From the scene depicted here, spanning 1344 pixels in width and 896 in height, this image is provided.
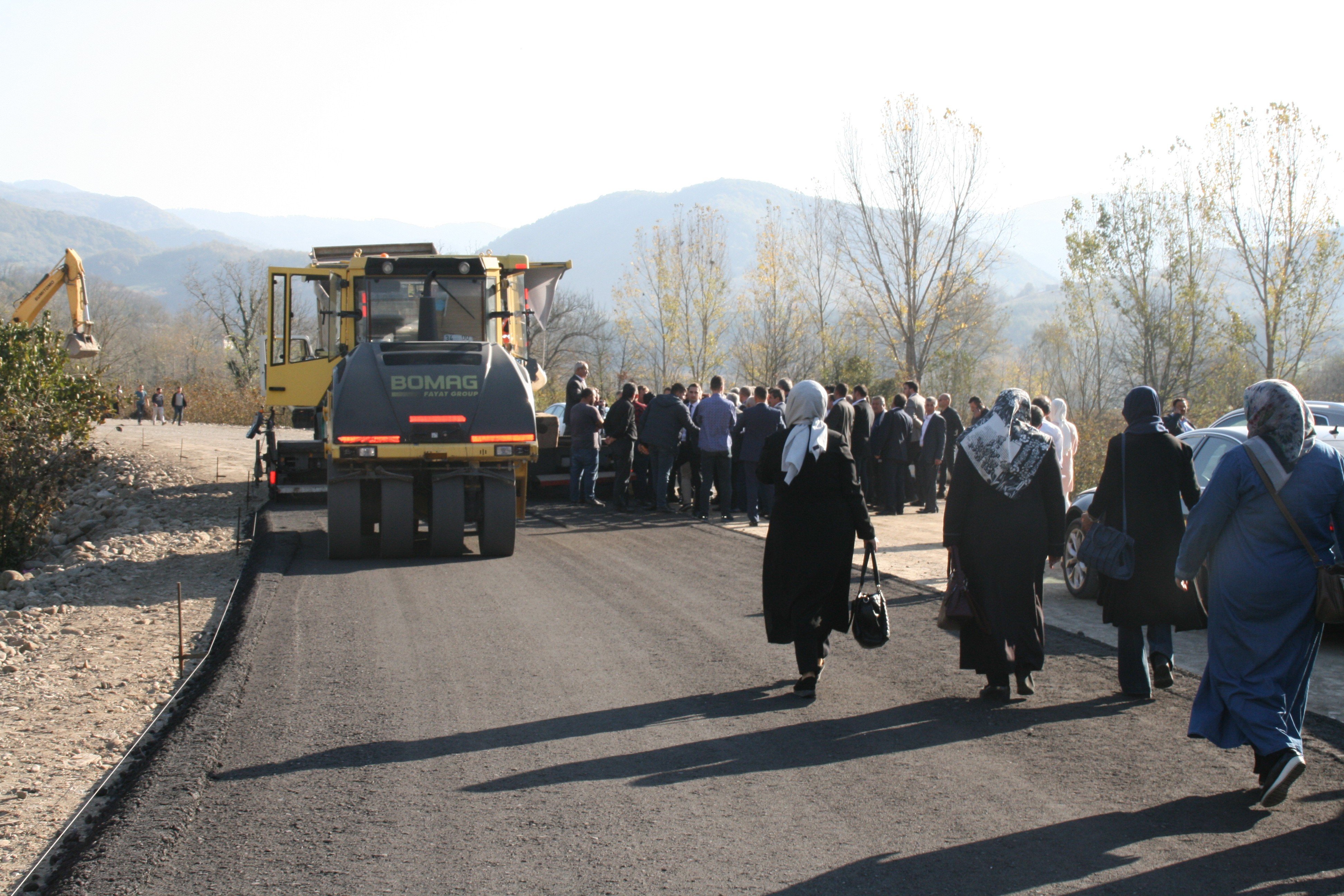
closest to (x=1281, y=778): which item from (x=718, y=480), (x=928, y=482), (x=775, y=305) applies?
(x=718, y=480)

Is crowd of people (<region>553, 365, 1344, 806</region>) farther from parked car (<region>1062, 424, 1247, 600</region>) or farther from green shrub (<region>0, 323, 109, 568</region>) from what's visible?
green shrub (<region>0, 323, 109, 568</region>)

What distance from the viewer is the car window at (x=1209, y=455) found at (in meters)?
8.92

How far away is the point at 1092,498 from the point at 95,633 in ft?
28.3

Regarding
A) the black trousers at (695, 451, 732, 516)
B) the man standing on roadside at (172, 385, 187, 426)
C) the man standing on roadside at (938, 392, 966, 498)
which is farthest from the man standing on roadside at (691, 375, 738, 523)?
the man standing on roadside at (172, 385, 187, 426)

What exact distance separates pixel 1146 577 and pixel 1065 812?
218 cm

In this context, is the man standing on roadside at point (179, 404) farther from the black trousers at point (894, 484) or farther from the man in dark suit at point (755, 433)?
the black trousers at point (894, 484)

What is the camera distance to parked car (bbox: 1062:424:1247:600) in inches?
353

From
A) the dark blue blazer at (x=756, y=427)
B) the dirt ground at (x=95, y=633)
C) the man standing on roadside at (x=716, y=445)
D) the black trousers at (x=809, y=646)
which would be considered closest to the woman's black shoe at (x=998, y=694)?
the black trousers at (x=809, y=646)

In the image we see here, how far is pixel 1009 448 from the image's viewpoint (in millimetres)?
6070

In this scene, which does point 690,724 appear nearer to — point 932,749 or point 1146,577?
point 932,749

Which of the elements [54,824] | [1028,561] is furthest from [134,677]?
[1028,561]

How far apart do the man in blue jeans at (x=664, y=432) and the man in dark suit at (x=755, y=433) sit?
39.8 inches

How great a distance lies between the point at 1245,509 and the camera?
4.81 m

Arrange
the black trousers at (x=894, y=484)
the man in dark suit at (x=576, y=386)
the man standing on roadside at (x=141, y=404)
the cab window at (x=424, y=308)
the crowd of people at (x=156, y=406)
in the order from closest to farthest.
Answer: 1. the cab window at (x=424, y=308)
2. the black trousers at (x=894, y=484)
3. the man in dark suit at (x=576, y=386)
4. the crowd of people at (x=156, y=406)
5. the man standing on roadside at (x=141, y=404)
